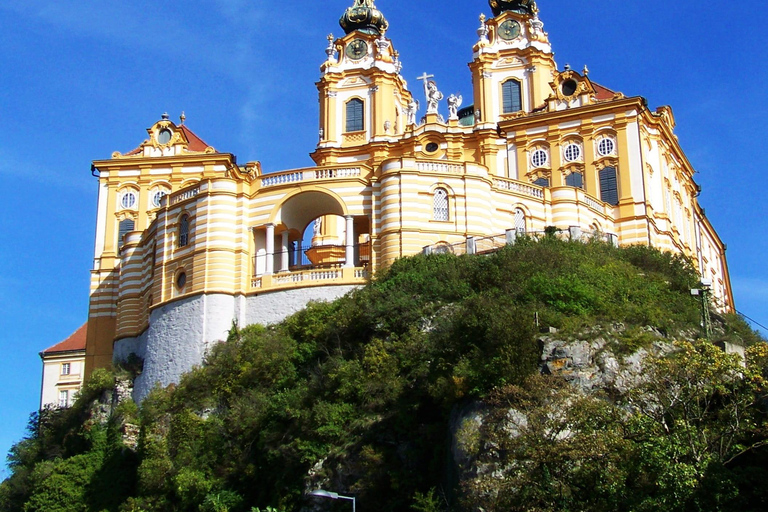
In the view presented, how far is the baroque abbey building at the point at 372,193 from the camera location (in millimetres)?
50406

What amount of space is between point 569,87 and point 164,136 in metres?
23.6

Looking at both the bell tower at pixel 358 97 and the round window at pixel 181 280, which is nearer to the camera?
the round window at pixel 181 280

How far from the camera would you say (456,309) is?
4250 cm

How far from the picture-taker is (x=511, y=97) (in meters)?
66.1

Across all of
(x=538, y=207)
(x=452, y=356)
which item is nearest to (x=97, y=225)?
(x=538, y=207)

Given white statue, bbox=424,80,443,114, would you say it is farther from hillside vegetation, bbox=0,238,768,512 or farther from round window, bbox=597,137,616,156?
hillside vegetation, bbox=0,238,768,512

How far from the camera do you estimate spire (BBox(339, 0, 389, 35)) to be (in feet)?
235

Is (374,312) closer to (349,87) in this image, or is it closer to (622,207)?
(622,207)

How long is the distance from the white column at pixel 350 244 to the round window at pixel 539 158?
48.5 ft

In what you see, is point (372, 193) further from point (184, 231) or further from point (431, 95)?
point (431, 95)

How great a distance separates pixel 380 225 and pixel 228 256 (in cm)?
704

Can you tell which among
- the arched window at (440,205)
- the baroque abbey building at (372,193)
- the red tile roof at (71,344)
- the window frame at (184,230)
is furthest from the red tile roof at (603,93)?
the red tile roof at (71,344)

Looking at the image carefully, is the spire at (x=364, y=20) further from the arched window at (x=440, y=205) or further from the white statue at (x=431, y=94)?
the arched window at (x=440, y=205)

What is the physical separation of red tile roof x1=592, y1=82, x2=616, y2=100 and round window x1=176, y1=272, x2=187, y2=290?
83.3 feet
